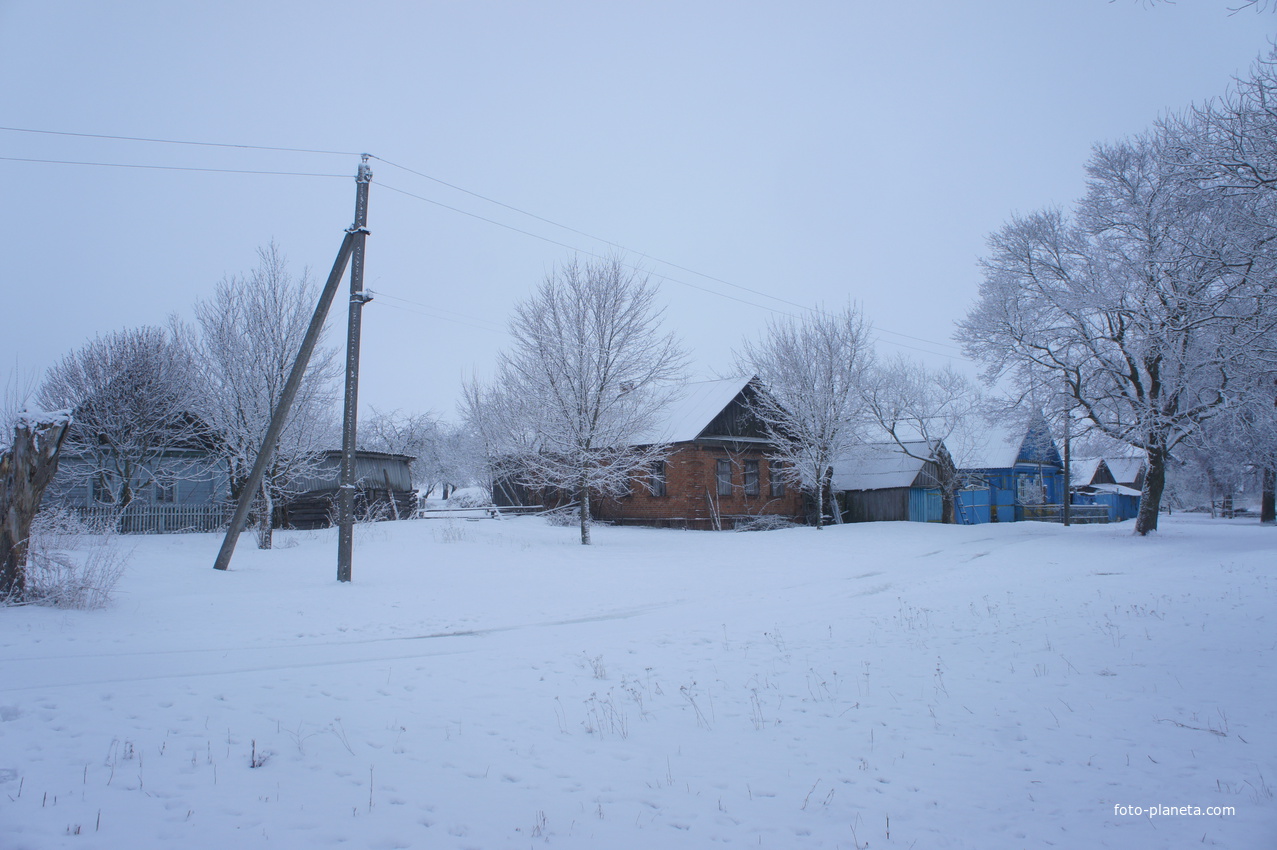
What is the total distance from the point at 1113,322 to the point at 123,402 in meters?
31.4

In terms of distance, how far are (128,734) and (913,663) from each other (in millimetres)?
6897

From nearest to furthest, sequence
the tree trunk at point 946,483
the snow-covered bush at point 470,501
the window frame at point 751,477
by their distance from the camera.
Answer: the window frame at point 751,477, the tree trunk at point 946,483, the snow-covered bush at point 470,501

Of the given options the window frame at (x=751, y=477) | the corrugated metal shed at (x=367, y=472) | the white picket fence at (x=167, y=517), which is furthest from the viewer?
the window frame at (x=751, y=477)

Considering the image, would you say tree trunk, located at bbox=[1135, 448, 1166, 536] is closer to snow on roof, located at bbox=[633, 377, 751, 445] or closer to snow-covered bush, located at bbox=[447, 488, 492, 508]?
snow on roof, located at bbox=[633, 377, 751, 445]

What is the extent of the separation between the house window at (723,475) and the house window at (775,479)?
2.31m

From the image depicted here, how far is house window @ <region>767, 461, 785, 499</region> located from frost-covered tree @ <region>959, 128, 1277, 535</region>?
10433mm

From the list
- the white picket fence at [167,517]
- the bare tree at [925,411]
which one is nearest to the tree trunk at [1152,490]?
the bare tree at [925,411]

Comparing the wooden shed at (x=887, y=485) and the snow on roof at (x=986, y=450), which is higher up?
the snow on roof at (x=986, y=450)

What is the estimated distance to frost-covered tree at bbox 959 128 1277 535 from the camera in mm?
16734

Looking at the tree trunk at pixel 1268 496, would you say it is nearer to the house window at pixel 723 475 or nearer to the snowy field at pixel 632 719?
the house window at pixel 723 475

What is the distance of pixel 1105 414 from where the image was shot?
2123 cm

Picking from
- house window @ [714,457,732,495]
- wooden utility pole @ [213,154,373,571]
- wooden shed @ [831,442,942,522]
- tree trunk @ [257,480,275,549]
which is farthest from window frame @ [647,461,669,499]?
wooden utility pole @ [213,154,373,571]

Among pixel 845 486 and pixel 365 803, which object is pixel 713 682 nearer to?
pixel 365 803

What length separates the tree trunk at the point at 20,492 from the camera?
296 inches
